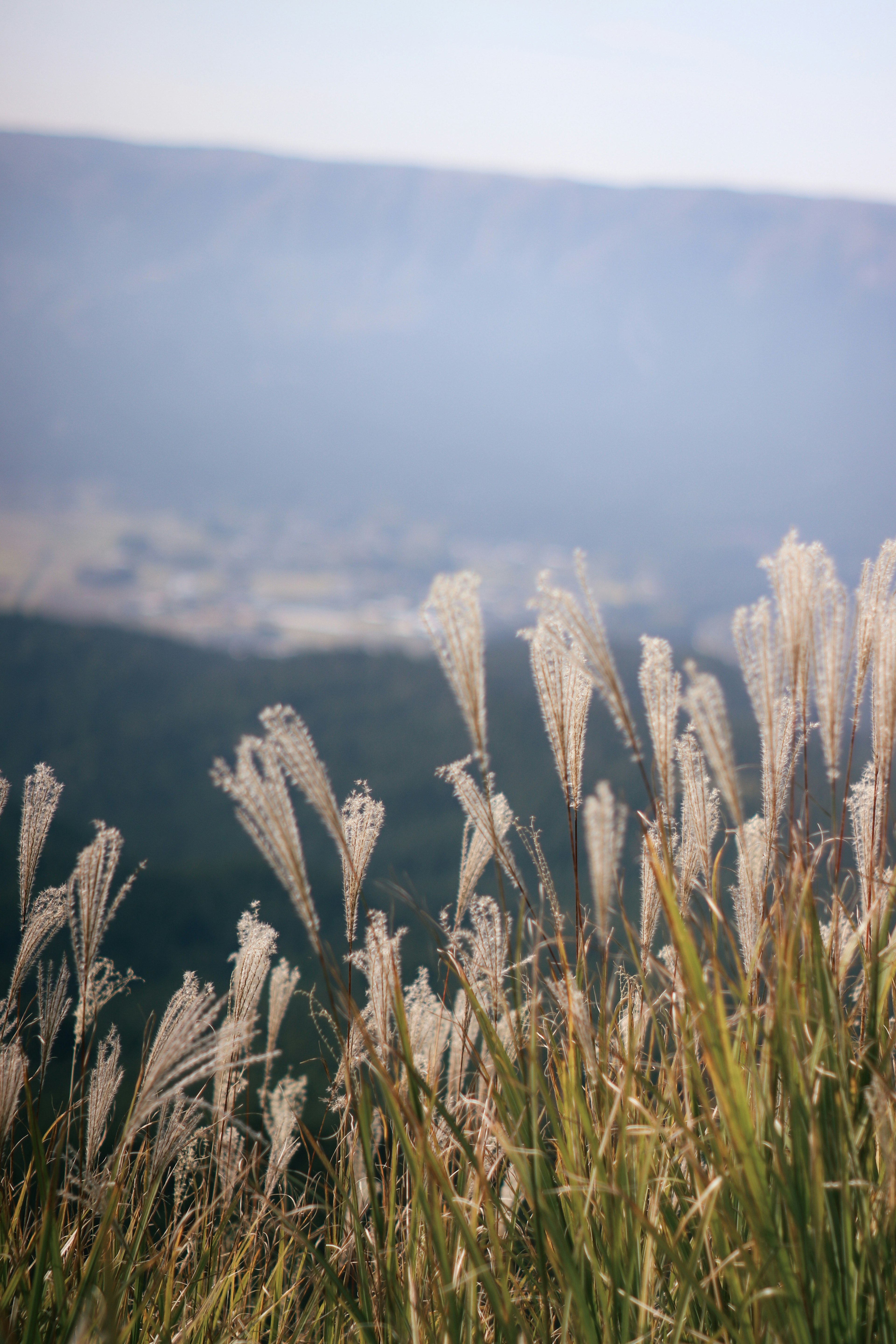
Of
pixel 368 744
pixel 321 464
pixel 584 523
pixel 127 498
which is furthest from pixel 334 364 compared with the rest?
pixel 368 744

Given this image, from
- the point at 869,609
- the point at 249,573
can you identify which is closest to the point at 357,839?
the point at 869,609

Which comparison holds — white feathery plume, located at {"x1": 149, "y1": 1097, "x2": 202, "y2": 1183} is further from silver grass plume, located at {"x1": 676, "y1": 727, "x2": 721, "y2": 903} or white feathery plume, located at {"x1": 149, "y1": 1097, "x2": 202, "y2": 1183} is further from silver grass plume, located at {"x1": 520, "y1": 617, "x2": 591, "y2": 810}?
silver grass plume, located at {"x1": 676, "y1": 727, "x2": 721, "y2": 903}

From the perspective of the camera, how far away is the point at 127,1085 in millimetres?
6000

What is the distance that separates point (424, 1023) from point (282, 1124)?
1.30 feet

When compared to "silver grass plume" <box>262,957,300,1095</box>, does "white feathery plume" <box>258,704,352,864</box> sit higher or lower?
higher

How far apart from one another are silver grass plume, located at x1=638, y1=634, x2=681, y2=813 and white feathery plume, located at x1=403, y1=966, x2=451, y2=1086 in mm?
579

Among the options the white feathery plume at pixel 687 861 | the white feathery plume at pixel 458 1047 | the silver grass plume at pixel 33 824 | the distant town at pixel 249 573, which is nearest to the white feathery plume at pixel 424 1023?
the white feathery plume at pixel 458 1047

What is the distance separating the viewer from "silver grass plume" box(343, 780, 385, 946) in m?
0.99

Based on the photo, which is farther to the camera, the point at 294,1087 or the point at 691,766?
the point at 294,1087

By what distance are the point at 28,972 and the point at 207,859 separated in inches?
479

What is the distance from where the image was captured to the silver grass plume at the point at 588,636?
825 millimetres

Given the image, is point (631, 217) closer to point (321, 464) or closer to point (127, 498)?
point (321, 464)

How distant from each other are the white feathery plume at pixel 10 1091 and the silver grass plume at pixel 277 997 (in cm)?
40

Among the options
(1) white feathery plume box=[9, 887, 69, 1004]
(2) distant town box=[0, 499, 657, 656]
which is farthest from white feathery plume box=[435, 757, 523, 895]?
(2) distant town box=[0, 499, 657, 656]
